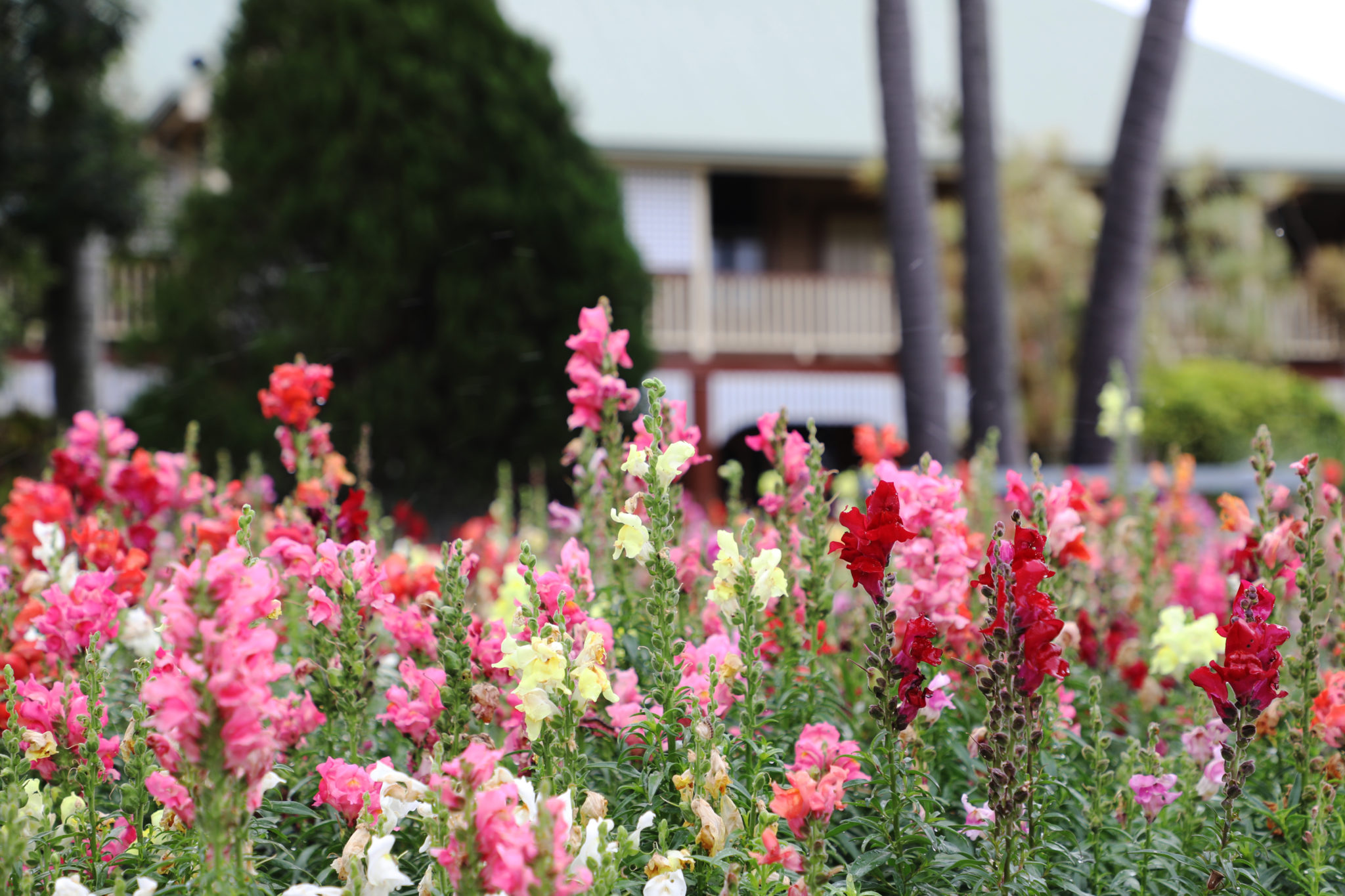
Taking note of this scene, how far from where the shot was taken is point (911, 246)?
20.2ft

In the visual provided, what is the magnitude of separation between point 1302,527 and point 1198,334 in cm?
1519

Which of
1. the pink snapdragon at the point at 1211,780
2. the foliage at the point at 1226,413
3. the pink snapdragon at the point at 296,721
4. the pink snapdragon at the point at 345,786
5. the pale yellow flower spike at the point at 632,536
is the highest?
the foliage at the point at 1226,413

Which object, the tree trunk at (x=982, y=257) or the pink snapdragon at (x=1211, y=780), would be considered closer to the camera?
the pink snapdragon at (x=1211, y=780)

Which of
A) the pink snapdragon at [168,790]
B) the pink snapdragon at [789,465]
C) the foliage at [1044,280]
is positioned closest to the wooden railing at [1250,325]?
the foliage at [1044,280]

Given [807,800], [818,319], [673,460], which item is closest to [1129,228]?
[673,460]

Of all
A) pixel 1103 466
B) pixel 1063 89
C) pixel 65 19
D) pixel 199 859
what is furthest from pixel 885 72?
pixel 1063 89

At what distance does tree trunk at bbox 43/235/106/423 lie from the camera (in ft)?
41.4

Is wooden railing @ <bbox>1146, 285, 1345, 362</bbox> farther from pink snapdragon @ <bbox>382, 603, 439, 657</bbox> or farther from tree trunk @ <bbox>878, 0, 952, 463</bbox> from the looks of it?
pink snapdragon @ <bbox>382, 603, 439, 657</bbox>

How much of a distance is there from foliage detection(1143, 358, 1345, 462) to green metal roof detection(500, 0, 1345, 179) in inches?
142

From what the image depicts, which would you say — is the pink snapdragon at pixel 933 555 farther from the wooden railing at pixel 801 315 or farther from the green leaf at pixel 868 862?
the wooden railing at pixel 801 315

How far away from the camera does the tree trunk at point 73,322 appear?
12.6 metres

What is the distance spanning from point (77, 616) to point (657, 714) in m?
1.13

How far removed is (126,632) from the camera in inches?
116

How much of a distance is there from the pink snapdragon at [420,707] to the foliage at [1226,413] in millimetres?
A: 12105
